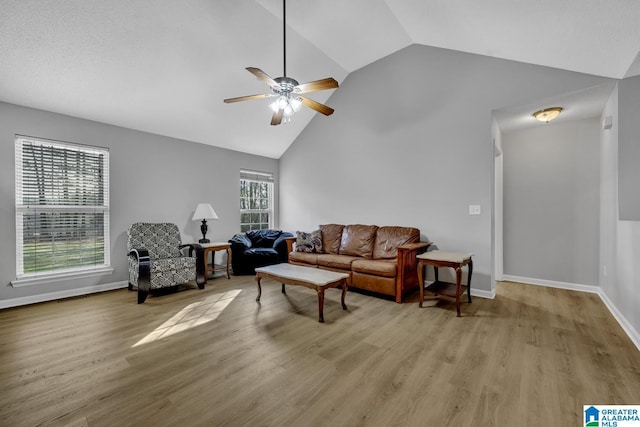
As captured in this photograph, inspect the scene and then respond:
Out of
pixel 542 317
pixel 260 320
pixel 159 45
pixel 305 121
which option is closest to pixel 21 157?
pixel 159 45

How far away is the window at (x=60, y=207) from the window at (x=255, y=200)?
2379mm

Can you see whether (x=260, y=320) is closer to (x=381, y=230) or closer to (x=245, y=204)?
(x=381, y=230)

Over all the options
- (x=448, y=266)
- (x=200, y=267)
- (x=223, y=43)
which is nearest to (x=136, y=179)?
(x=200, y=267)

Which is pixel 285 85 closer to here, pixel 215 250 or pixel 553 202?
pixel 215 250

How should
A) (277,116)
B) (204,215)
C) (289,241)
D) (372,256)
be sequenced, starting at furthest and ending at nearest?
(289,241)
(204,215)
(372,256)
(277,116)

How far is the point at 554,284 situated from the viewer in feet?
13.3

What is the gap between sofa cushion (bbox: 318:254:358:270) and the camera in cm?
390

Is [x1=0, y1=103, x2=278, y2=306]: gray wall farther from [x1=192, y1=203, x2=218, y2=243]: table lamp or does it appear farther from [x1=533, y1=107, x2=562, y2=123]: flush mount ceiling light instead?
[x1=533, y1=107, x2=562, y2=123]: flush mount ceiling light

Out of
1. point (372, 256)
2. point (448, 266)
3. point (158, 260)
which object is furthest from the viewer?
point (372, 256)

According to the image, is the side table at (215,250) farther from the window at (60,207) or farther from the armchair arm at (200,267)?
the window at (60,207)

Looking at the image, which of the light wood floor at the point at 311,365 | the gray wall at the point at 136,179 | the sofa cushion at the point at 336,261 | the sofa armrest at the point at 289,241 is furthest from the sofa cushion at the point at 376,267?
the gray wall at the point at 136,179

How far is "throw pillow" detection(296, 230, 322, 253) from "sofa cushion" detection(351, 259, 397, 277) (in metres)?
→ 1.01

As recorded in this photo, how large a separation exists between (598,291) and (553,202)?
1.31 metres

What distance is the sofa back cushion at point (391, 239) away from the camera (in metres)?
3.98
